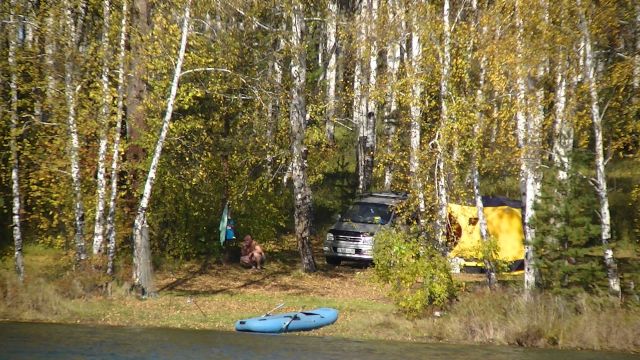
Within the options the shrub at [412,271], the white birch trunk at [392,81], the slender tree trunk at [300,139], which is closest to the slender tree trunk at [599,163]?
the shrub at [412,271]

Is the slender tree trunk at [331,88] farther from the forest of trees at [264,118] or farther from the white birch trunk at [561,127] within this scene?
the white birch trunk at [561,127]

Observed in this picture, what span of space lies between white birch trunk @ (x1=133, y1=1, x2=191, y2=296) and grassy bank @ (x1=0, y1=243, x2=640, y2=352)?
0.41 meters

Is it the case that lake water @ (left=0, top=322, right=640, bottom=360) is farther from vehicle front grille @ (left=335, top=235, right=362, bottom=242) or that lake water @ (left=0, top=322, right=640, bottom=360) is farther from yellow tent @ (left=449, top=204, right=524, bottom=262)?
vehicle front grille @ (left=335, top=235, right=362, bottom=242)

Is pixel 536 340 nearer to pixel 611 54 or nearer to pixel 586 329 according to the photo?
pixel 586 329

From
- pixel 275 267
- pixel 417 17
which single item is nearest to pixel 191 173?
pixel 275 267

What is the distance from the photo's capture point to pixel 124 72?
71.4ft

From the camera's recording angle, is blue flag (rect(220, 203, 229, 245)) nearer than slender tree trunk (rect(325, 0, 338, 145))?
Yes

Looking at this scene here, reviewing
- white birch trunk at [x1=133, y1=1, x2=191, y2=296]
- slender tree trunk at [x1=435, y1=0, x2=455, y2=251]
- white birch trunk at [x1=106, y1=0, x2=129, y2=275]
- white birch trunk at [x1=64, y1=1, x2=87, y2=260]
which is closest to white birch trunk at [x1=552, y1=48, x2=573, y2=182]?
slender tree trunk at [x1=435, y1=0, x2=455, y2=251]

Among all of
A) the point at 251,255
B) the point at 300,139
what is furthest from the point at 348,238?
the point at 300,139

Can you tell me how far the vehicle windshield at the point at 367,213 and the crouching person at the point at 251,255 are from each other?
9.93ft

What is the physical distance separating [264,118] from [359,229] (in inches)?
175

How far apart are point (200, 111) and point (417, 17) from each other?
724 centimetres

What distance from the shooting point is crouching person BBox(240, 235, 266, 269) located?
2789 centimetres

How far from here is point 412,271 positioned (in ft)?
62.2
